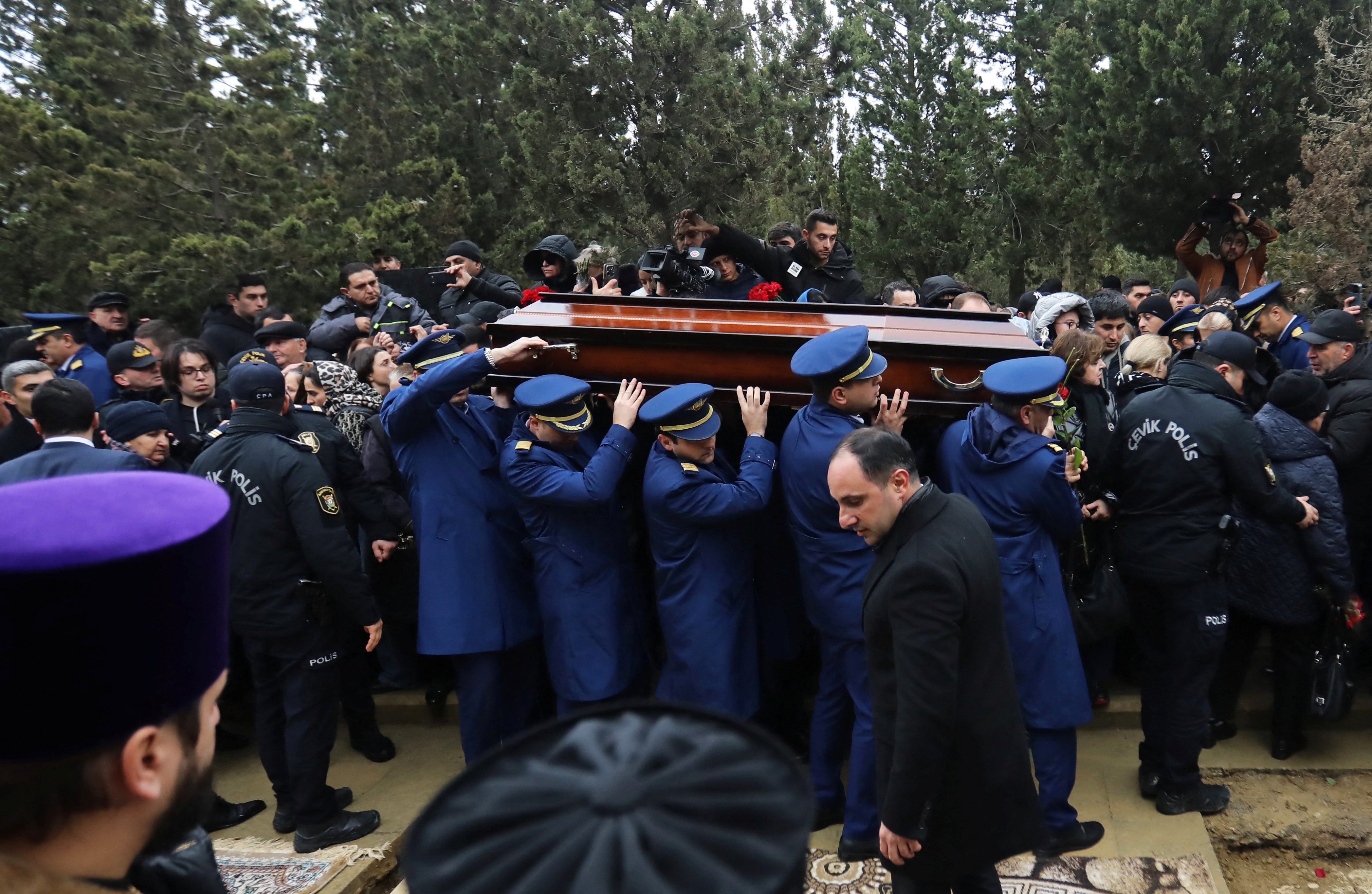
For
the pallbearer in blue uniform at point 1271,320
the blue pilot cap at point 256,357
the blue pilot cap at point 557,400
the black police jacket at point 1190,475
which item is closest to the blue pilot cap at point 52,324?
the blue pilot cap at point 256,357

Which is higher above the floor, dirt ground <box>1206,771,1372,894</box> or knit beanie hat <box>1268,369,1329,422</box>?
knit beanie hat <box>1268,369,1329,422</box>

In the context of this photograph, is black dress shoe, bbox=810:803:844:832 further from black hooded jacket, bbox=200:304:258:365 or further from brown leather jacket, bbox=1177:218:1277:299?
brown leather jacket, bbox=1177:218:1277:299

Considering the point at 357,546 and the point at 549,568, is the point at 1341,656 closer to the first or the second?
the point at 549,568

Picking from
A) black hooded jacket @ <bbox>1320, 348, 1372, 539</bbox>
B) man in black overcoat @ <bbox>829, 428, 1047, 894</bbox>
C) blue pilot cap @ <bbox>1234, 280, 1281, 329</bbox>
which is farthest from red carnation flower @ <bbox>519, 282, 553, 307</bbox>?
blue pilot cap @ <bbox>1234, 280, 1281, 329</bbox>

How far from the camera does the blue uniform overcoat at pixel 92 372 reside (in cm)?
525

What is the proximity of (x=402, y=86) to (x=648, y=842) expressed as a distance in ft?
48.5

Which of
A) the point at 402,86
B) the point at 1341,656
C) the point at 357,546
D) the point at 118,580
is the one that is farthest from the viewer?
the point at 402,86

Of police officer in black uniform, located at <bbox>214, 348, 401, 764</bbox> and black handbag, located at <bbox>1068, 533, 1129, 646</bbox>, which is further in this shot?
police officer in black uniform, located at <bbox>214, 348, 401, 764</bbox>

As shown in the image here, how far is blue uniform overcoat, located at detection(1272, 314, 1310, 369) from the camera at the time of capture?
4832 mm

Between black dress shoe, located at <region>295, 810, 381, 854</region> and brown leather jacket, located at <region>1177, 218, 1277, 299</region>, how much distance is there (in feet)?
20.4

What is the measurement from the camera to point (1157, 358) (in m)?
3.99

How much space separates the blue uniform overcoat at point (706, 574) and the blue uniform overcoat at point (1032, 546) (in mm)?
732

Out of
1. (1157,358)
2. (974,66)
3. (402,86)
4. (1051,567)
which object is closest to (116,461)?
(1051,567)

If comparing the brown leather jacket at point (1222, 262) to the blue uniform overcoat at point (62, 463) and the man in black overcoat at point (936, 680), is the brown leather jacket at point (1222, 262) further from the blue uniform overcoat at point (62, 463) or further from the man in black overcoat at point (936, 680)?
the blue uniform overcoat at point (62, 463)
